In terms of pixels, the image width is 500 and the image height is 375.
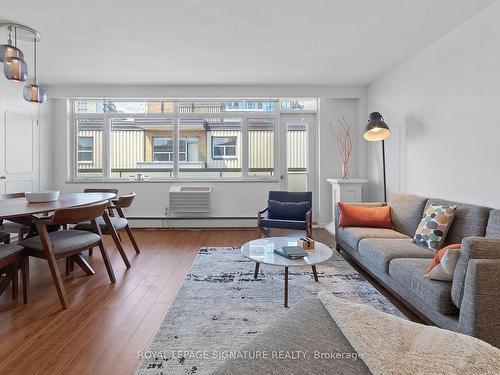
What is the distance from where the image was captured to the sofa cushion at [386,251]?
2389 millimetres

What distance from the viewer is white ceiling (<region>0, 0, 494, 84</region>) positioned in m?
2.63

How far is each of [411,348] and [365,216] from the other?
2799 mm

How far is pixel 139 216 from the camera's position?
537 cm

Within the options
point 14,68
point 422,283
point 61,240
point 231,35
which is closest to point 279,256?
point 422,283

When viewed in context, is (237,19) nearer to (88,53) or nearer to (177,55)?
(177,55)

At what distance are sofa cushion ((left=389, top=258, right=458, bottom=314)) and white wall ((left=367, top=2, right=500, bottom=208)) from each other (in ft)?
3.42

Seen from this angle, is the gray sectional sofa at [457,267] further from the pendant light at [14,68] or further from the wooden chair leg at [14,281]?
the pendant light at [14,68]

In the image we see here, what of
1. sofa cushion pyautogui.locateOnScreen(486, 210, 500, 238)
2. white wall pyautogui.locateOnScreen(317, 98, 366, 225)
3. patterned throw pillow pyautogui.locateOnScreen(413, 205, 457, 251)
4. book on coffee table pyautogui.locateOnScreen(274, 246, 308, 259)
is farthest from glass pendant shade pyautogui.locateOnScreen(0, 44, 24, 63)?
white wall pyautogui.locateOnScreen(317, 98, 366, 225)

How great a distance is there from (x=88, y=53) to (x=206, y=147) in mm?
2349

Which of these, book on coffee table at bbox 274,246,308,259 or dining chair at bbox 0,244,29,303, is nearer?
dining chair at bbox 0,244,29,303

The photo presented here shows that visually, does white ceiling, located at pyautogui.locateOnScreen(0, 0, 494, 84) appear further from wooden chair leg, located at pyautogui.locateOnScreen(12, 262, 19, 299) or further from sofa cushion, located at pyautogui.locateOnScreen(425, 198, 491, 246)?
wooden chair leg, located at pyautogui.locateOnScreen(12, 262, 19, 299)

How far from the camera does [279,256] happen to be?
8.18 feet

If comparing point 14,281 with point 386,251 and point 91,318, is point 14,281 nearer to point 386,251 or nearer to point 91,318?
point 91,318

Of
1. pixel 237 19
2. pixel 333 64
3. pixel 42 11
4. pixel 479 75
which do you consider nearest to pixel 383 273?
pixel 479 75
